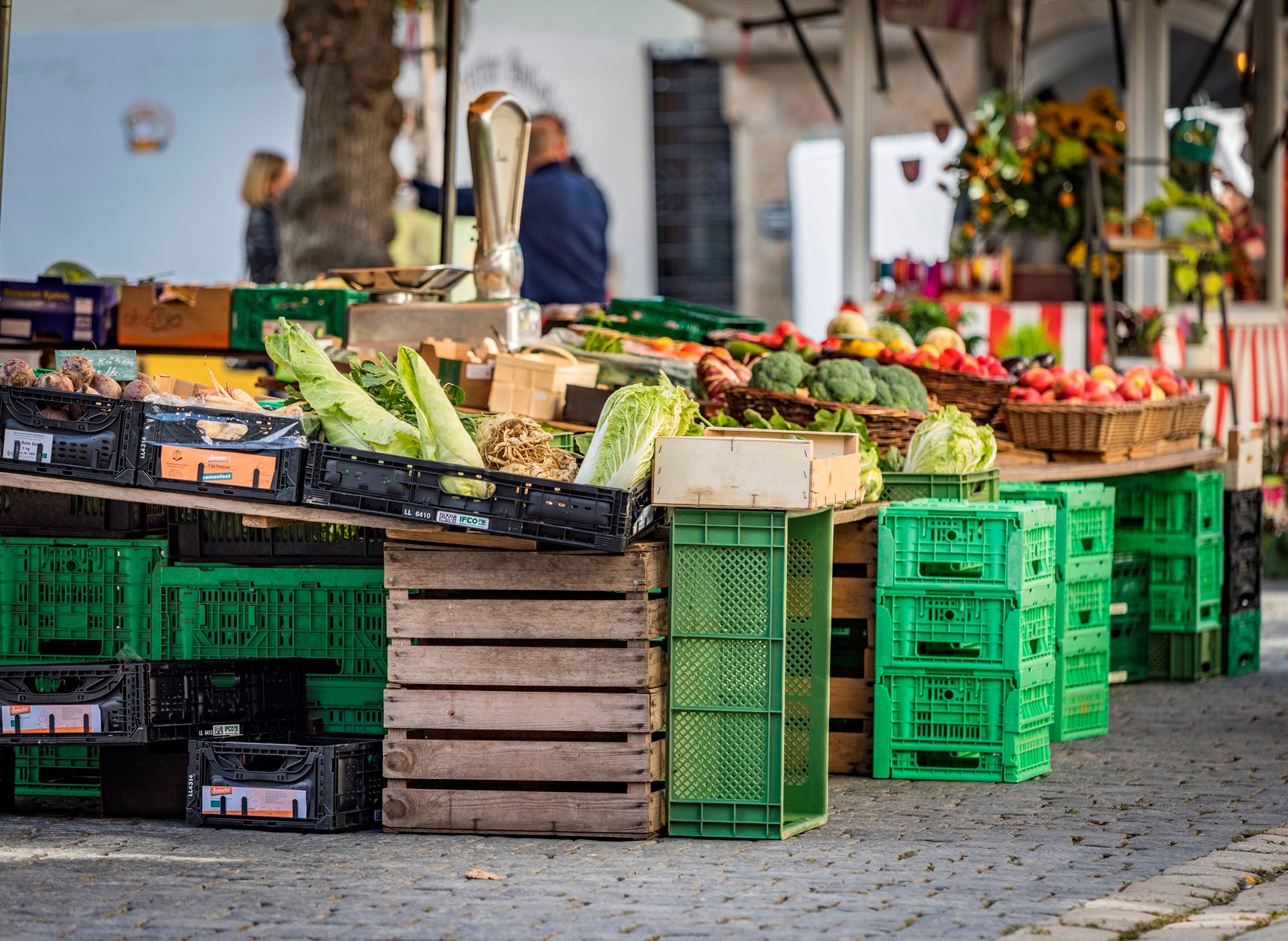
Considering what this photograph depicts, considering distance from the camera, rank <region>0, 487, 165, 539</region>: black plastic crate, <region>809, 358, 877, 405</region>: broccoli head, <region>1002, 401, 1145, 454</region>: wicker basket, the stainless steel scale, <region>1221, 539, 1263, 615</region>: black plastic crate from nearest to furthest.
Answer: <region>0, 487, 165, 539</region>: black plastic crate
<region>809, 358, 877, 405</region>: broccoli head
the stainless steel scale
<region>1002, 401, 1145, 454</region>: wicker basket
<region>1221, 539, 1263, 615</region>: black plastic crate

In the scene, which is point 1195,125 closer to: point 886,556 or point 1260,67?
point 1260,67

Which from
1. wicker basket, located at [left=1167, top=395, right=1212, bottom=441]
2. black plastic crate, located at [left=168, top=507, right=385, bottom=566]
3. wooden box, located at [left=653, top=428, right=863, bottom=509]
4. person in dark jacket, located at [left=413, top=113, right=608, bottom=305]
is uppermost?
person in dark jacket, located at [left=413, top=113, right=608, bottom=305]

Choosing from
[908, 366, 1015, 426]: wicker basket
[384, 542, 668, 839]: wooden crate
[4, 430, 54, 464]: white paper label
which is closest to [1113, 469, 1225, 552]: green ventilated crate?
[908, 366, 1015, 426]: wicker basket

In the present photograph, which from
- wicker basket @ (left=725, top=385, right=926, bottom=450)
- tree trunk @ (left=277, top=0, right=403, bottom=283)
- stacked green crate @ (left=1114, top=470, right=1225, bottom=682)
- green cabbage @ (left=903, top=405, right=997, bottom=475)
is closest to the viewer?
green cabbage @ (left=903, top=405, right=997, bottom=475)

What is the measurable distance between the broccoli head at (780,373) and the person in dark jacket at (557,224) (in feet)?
11.0

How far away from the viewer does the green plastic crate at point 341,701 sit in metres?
5.71

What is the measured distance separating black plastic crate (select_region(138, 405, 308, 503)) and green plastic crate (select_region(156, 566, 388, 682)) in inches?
21.8

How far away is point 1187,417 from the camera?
862 centimetres

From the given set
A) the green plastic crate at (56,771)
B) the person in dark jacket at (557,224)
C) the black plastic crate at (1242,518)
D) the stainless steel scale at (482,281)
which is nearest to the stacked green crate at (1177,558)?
the black plastic crate at (1242,518)

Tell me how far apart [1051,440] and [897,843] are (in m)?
3.11

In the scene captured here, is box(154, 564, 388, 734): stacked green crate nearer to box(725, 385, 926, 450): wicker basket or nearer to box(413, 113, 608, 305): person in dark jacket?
box(725, 385, 926, 450): wicker basket

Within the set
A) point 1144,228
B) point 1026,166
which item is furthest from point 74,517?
point 1026,166

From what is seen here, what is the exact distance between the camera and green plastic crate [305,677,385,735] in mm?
5707

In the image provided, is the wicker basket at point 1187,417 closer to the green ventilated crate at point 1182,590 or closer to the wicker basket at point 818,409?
the green ventilated crate at point 1182,590
